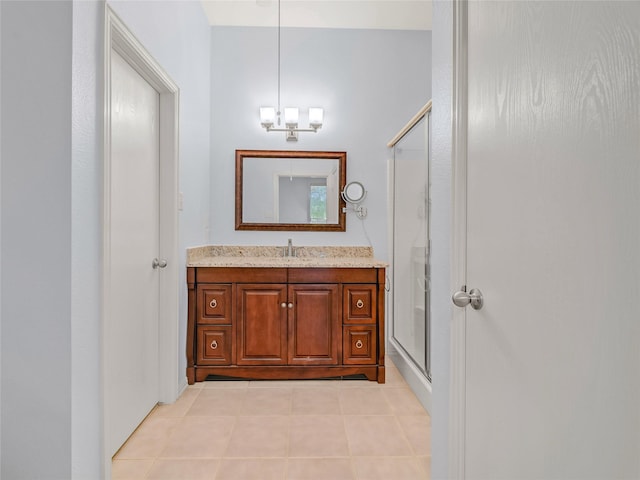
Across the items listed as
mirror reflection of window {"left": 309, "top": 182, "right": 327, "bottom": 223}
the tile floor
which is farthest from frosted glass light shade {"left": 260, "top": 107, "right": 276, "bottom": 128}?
the tile floor

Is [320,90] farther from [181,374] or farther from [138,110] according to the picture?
[181,374]

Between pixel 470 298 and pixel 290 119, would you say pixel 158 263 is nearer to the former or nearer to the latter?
pixel 290 119

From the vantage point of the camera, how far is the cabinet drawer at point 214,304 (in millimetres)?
2580

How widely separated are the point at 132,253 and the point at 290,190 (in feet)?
5.23

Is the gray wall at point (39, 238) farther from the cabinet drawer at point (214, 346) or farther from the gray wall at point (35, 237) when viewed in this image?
the cabinet drawer at point (214, 346)

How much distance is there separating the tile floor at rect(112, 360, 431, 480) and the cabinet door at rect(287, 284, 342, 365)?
8.4 inches

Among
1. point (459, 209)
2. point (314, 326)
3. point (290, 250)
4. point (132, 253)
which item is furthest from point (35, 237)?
point (290, 250)

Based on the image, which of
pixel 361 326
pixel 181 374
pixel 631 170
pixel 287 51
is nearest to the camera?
pixel 631 170

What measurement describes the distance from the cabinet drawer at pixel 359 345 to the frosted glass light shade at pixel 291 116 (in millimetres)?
1718

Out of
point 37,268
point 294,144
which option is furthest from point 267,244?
point 37,268

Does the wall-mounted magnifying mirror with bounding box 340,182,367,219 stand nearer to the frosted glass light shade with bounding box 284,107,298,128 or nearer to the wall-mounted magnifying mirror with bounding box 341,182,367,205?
the wall-mounted magnifying mirror with bounding box 341,182,367,205

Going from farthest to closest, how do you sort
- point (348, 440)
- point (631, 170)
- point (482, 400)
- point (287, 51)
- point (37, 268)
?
point (287, 51) < point (348, 440) < point (37, 268) < point (482, 400) < point (631, 170)

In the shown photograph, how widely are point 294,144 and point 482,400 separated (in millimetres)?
2670

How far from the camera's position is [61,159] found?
3.88 ft
